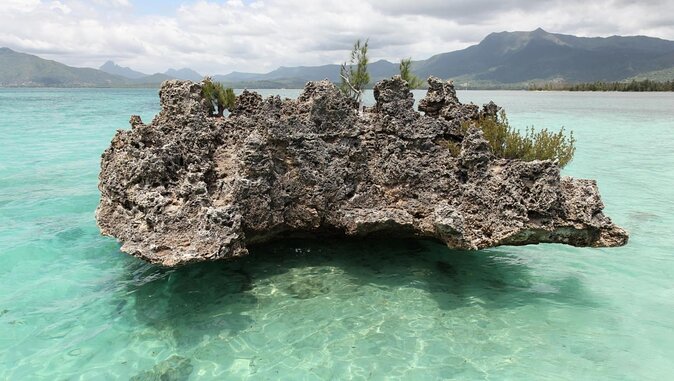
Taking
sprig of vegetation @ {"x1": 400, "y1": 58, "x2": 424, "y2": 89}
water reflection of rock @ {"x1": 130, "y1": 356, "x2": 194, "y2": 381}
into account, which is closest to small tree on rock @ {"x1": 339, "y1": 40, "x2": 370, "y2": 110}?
sprig of vegetation @ {"x1": 400, "y1": 58, "x2": 424, "y2": 89}

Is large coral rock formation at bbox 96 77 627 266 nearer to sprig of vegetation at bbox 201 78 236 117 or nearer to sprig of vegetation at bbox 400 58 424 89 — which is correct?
sprig of vegetation at bbox 201 78 236 117

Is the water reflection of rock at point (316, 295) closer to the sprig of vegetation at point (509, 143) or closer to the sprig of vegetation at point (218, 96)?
the sprig of vegetation at point (509, 143)

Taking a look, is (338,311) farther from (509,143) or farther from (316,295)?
(509,143)

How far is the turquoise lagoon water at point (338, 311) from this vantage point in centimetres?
659

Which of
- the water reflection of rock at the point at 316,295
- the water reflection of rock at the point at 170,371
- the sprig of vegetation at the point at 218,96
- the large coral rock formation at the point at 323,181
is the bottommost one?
the water reflection of rock at the point at 170,371

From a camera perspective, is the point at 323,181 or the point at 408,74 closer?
the point at 323,181

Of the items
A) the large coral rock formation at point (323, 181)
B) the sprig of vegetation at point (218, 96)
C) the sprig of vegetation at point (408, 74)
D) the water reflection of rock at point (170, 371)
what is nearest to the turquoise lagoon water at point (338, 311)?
the water reflection of rock at point (170, 371)

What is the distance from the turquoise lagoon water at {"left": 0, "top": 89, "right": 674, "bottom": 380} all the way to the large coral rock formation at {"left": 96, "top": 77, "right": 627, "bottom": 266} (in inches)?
42.3

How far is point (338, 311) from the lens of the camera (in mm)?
7879

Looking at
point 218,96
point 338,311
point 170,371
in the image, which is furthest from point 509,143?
point 170,371

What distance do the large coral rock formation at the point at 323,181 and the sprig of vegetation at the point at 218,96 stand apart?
934mm

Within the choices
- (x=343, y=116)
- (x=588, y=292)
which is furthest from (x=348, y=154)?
(x=588, y=292)

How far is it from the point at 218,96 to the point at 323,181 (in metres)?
4.03

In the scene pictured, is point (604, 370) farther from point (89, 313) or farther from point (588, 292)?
point (89, 313)
